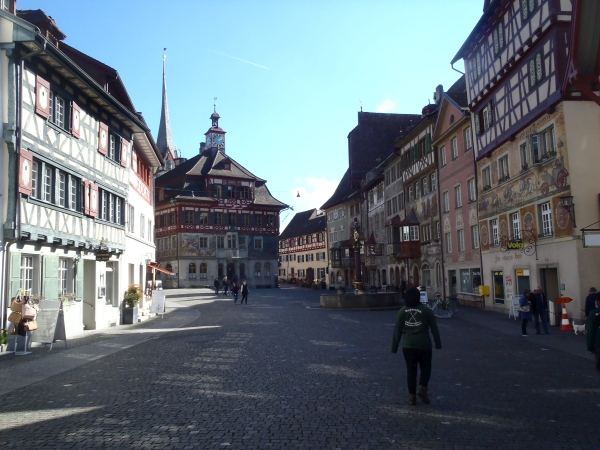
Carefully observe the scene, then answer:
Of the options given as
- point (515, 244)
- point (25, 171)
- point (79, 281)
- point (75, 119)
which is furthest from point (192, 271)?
point (25, 171)

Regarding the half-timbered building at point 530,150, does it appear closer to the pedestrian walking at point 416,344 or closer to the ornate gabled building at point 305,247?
the pedestrian walking at point 416,344

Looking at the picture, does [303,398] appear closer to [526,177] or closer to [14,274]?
[14,274]

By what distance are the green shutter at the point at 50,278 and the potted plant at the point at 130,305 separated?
23.4ft

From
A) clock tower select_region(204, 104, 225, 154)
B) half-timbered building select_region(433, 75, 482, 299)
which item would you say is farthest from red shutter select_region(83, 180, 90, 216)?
clock tower select_region(204, 104, 225, 154)

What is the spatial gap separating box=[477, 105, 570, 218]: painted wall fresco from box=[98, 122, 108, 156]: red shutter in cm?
1656

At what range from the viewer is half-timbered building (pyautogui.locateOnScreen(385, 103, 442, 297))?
3731cm

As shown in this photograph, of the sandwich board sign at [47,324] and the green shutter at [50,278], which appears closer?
the sandwich board sign at [47,324]

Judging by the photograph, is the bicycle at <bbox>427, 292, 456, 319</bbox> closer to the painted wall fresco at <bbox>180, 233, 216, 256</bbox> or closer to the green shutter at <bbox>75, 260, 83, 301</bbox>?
the green shutter at <bbox>75, 260, 83, 301</bbox>

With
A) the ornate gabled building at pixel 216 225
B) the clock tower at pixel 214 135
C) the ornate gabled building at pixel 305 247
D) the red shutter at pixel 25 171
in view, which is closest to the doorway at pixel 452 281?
the red shutter at pixel 25 171

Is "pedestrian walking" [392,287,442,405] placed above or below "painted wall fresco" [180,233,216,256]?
below

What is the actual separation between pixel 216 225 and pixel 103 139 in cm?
5008

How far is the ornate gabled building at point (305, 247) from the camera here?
3447 inches

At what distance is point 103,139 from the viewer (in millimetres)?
23234

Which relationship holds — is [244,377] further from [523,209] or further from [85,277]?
[523,209]
